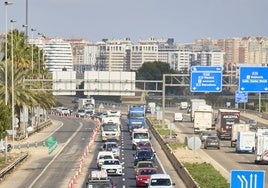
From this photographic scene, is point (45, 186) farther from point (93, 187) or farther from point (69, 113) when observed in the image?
point (69, 113)

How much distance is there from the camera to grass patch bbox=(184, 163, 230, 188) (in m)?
44.5

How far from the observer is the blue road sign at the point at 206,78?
84000 millimetres

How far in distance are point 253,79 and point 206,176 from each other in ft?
74.6

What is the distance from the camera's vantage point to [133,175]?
2212 inches

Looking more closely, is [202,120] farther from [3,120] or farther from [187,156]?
[3,120]

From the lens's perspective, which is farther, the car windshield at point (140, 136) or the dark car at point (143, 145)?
the car windshield at point (140, 136)

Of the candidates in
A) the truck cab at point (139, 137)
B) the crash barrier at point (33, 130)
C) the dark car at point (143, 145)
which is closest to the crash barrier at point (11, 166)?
the dark car at point (143, 145)

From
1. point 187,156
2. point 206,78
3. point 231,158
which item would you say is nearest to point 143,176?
point 187,156

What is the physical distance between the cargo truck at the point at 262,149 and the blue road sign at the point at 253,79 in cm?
469

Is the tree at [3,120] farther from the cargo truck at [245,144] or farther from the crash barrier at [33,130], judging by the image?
the crash barrier at [33,130]

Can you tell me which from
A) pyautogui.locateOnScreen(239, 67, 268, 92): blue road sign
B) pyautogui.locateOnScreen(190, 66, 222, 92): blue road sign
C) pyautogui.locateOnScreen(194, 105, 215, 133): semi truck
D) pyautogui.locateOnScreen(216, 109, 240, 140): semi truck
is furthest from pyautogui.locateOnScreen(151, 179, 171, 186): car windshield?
pyautogui.locateOnScreen(194, 105, 215, 133): semi truck

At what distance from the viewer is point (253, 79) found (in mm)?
70938

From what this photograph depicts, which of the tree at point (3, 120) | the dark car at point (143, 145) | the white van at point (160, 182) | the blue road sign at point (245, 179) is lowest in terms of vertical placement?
the dark car at point (143, 145)

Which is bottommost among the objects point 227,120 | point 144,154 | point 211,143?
point 211,143
